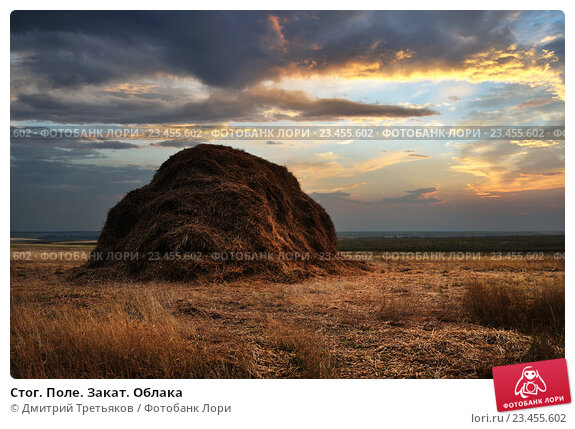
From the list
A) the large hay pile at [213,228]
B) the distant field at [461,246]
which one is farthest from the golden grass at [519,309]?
the distant field at [461,246]

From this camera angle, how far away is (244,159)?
57.9ft

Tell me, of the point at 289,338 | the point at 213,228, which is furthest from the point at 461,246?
the point at 289,338

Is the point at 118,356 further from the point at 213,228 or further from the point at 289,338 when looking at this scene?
the point at 213,228

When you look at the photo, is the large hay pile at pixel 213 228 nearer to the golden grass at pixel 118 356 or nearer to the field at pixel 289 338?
the field at pixel 289 338
